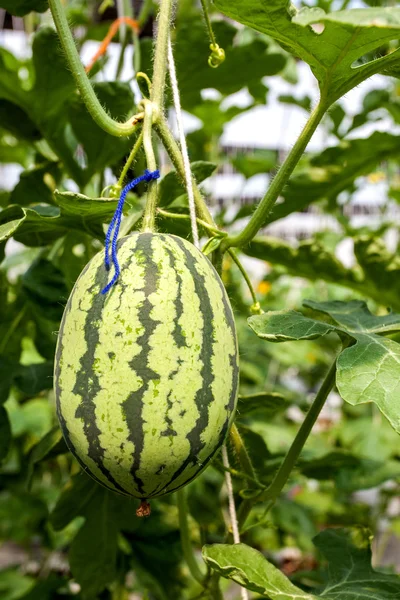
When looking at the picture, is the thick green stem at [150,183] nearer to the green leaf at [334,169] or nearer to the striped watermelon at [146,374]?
the striped watermelon at [146,374]

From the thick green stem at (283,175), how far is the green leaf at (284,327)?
0.13 meters

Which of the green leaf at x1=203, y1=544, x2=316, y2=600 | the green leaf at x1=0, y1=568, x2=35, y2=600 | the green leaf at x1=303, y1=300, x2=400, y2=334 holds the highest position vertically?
the green leaf at x1=303, y1=300, x2=400, y2=334

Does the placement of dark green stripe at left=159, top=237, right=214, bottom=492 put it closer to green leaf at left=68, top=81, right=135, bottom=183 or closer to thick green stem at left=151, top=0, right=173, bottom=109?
thick green stem at left=151, top=0, right=173, bottom=109

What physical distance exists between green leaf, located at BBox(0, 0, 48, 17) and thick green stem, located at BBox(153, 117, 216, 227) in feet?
2.55

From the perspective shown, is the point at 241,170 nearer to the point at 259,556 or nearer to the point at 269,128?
the point at 259,556

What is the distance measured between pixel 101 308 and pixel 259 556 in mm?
449

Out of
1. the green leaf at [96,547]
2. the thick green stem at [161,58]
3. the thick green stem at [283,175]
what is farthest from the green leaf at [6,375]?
the thick green stem at [161,58]

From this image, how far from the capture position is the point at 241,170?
266 cm

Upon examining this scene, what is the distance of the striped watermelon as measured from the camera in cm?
79

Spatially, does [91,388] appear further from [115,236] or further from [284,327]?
[284,327]

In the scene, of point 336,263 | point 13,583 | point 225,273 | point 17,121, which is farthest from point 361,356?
point 13,583

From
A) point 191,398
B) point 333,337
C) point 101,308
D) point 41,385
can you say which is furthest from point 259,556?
point 333,337

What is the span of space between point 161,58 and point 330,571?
950 millimetres

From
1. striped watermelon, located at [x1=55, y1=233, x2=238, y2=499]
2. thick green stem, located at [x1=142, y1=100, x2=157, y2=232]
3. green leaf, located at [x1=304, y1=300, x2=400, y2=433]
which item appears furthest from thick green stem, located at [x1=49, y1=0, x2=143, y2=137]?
green leaf, located at [x1=304, y1=300, x2=400, y2=433]
